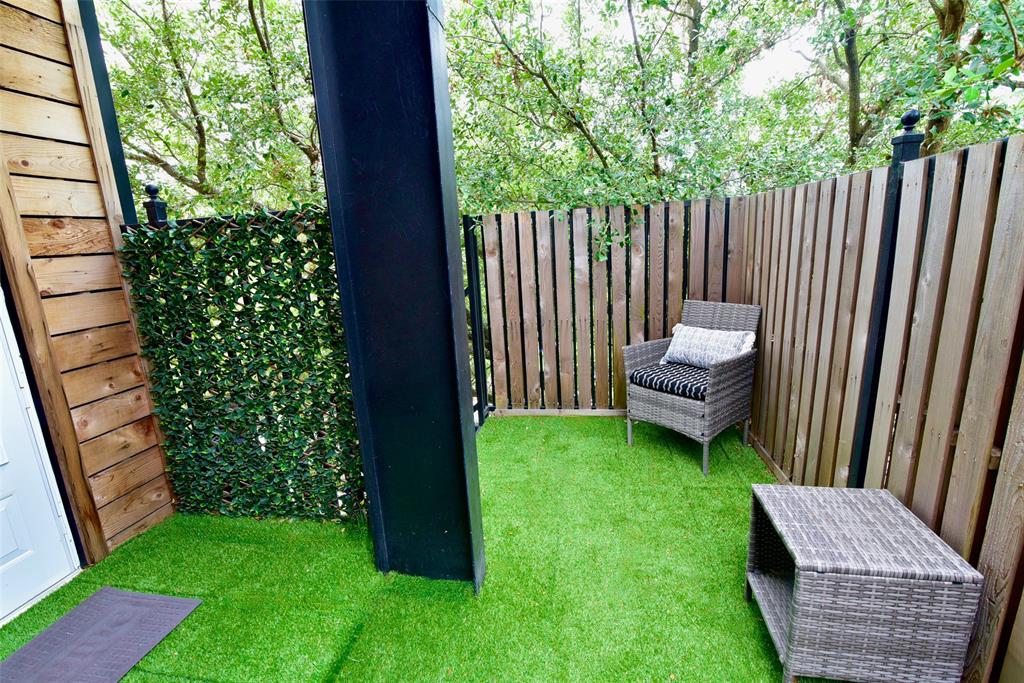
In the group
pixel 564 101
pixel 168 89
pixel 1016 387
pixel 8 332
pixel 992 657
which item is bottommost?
A: pixel 992 657

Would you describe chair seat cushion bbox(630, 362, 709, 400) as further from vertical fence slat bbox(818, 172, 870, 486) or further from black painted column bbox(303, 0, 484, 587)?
black painted column bbox(303, 0, 484, 587)

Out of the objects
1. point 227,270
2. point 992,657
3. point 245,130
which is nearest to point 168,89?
point 245,130

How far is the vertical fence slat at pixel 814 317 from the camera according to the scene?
2.13m

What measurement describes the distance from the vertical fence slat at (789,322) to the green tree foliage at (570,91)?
43.5 inches

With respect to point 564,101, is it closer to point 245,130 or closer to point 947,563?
point 245,130

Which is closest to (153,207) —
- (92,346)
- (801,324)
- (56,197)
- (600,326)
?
(56,197)

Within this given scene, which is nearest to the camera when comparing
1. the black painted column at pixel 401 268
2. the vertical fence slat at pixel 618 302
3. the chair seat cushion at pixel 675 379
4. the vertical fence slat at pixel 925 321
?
the vertical fence slat at pixel 925 321

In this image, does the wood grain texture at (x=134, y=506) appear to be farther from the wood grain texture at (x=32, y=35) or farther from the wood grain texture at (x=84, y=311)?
the wood grain texture at (x=32, y=35)

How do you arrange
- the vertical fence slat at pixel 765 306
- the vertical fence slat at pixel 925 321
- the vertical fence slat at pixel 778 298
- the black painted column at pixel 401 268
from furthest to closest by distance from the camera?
1. the vertical fence slat at pixel 765 306
2. the vertical fence slat at pixel 778 298
3. the black painted column at pixel 401 268
4. the vertical fence slat at pixel 925 321

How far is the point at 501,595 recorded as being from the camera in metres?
1.83

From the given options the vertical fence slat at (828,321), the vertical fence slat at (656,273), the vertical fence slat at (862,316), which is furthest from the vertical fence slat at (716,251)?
the vertical fence slat at (862,316)

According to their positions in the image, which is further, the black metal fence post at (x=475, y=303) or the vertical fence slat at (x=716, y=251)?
the black metal fence post at (x=475, y=303)

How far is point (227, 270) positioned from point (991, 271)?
2.86 metres

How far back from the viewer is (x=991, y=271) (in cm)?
122
